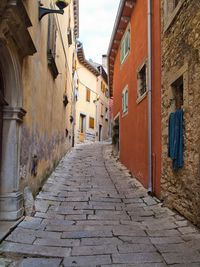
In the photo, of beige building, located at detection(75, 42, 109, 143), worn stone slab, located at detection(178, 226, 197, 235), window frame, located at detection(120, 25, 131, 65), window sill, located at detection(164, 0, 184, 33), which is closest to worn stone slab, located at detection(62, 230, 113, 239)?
worn stone slab, located at detection(178, 226, 197, 235)

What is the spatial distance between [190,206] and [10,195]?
9.49 ft

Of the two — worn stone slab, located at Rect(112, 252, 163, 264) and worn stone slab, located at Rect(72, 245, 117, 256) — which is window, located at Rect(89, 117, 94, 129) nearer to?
worn stone slab, located at Rect(72, 245, 117, 256)

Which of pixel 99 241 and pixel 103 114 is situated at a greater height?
pixel 103 114

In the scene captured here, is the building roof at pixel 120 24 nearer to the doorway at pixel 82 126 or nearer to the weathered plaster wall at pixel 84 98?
the weathered plaster wall at pixel 84 98

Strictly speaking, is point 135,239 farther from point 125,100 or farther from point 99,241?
point 125,100

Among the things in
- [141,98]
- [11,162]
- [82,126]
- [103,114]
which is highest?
[103,114]

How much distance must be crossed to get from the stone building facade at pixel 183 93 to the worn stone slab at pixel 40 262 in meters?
2.33

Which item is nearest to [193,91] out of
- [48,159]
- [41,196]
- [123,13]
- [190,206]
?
[190,206]

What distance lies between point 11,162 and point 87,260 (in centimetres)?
219

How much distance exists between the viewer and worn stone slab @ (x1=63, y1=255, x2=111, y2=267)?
353 centimetres

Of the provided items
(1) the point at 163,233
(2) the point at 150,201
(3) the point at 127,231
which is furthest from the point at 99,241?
(2) the point at 150,201

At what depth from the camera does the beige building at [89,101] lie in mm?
24672

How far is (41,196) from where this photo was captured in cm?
680

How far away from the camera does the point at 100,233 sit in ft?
15.3
